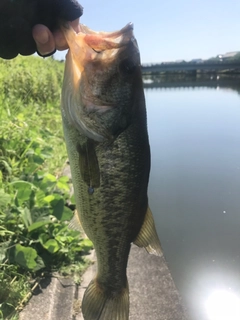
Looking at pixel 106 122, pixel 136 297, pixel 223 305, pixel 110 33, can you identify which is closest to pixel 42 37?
pixel 110 33

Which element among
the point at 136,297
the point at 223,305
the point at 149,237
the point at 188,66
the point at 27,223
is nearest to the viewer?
the point at 149,237

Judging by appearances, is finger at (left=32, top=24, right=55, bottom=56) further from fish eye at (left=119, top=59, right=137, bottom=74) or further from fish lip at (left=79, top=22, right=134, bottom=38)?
fish eye at (left=119, top=59, right=137, bottom=74)

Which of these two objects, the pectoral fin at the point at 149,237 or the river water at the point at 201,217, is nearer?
the pectoral fin at the point at 149,237

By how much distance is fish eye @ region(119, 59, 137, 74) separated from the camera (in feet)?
5.89

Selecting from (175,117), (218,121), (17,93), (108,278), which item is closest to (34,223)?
(108,278)

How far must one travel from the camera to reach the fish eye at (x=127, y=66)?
1795 mm

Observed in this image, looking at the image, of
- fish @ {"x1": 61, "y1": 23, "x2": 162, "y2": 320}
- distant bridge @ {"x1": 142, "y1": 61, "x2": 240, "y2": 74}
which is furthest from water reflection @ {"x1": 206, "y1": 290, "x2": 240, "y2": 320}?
distant bridge @ {"x1": 142, "y1": 61, "x2": 240, "y2": 74}

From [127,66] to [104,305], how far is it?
4.49 feet

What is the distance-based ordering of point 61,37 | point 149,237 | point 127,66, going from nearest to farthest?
point 127,66, point 61,37, point 149,237

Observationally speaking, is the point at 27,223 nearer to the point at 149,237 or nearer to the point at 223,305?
the point at 149,237

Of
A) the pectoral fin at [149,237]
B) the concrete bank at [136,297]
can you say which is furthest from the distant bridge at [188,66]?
the pectoral fin at [149,237]

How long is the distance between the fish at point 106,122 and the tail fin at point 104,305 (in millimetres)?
519

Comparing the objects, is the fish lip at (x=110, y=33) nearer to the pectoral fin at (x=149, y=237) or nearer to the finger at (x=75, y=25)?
the finger at (x=75, y=25)

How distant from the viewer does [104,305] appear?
2135 mm
